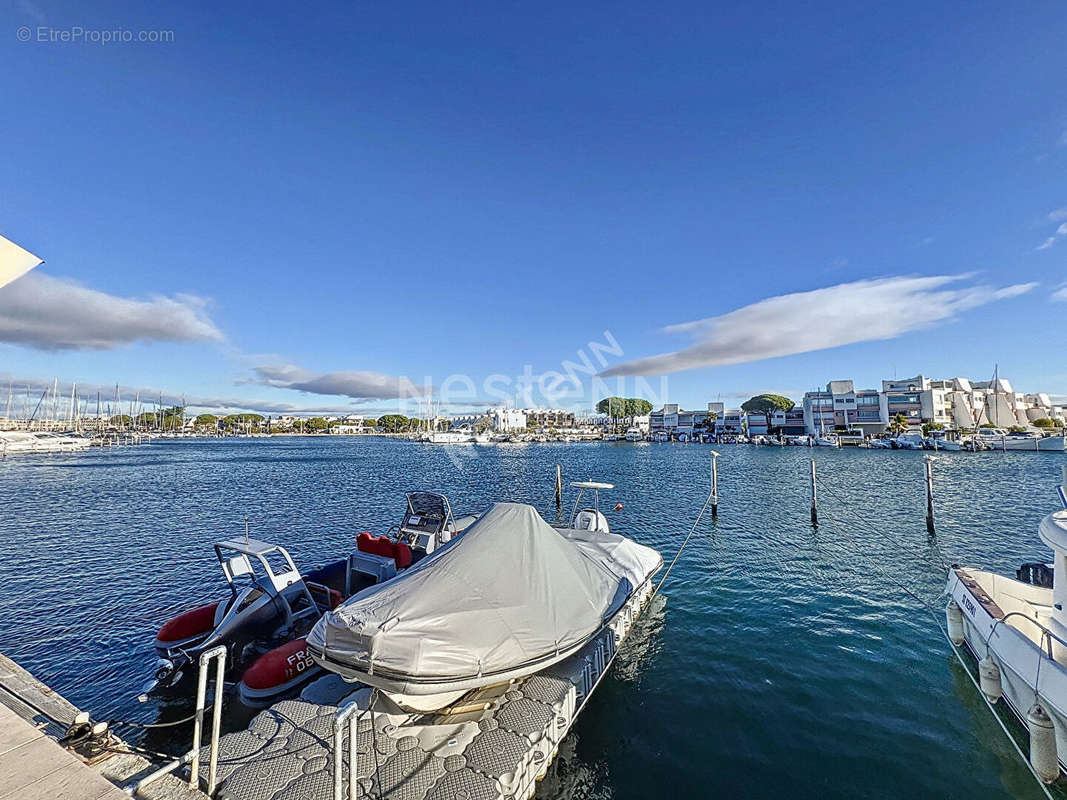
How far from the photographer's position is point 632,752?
27.0 ft

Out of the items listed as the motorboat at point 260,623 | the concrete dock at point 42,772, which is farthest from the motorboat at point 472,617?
the motorboat at point 260,623

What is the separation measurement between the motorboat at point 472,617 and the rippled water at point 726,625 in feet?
7.72

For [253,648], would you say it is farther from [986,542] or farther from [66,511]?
[66,511]

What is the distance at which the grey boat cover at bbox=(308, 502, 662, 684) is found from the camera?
6.57m

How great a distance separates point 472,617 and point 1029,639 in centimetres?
1022

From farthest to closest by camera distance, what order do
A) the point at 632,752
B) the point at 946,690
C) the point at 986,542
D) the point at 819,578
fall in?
the point at 986,542, the point at 819,578, the point at 946,690, the point at 632,752

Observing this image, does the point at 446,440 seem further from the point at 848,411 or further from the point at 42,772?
the point at 42,772

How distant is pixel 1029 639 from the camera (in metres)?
8.30

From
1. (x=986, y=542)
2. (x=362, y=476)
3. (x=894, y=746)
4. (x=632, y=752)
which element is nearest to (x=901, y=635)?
(x=894, y=746)

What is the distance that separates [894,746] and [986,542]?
837 inches

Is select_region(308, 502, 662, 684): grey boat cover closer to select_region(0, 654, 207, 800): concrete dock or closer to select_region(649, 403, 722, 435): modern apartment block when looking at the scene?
select_region(0, 654, 207, 800): concrete dock

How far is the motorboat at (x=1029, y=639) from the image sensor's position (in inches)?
281

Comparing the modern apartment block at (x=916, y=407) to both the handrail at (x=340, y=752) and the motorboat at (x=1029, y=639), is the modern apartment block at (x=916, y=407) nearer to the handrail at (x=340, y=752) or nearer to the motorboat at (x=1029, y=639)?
the motorboat at (x=1029, y=639)

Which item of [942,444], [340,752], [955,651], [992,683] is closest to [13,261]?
[340,752]
